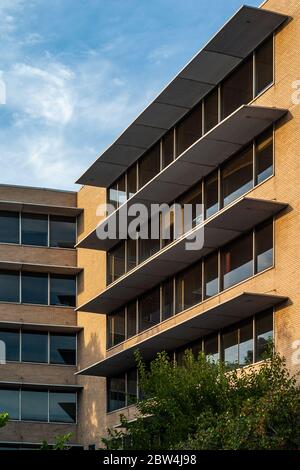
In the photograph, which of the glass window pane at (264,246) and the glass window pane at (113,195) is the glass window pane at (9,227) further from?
the glass window pane at (264,246)

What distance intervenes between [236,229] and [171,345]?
23.3ft

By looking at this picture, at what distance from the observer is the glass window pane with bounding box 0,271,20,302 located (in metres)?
53.8

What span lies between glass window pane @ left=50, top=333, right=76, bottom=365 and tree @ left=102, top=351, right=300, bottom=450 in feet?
67.9

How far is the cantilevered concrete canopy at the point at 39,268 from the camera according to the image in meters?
53.4

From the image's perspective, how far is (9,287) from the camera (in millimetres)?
53938

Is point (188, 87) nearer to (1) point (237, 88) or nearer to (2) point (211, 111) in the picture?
(2) point (211, 111)

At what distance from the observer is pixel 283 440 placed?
88.7 ft

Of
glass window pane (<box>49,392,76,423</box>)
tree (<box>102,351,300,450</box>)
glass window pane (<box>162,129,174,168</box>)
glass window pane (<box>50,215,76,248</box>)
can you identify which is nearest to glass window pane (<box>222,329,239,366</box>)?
tree (<box>102,351,300,450</box>)

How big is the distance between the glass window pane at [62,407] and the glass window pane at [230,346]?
18318 millimetres

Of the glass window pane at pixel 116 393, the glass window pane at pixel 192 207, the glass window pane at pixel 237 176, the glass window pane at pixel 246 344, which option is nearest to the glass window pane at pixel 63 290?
the glass window pane at pixel 116 393

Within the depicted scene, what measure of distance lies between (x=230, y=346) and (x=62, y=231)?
20.5 m

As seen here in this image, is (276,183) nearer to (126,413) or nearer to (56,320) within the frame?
(126,413)

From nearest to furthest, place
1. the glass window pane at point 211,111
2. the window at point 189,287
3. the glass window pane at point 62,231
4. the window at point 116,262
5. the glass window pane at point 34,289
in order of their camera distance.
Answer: the glass window pane at point 211,111 < the window at point 189,287 < the window at point 116,262 < the glass window pane at point 34,289 < the glass window pane at point 62,231

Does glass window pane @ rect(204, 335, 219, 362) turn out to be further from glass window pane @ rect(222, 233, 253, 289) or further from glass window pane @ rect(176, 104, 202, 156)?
glass window pane @ rect(176, 104, 202, 156)
